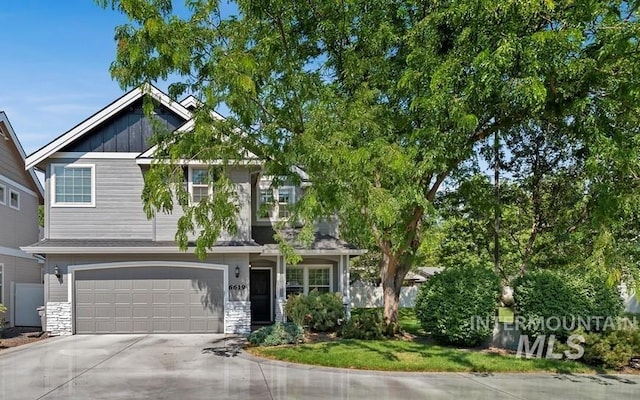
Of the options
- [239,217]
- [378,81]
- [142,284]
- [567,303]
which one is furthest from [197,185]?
[567,303]

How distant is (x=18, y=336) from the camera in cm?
1645

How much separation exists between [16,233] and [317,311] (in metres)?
12.7

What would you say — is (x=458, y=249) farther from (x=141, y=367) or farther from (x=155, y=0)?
(x=155, y=0)

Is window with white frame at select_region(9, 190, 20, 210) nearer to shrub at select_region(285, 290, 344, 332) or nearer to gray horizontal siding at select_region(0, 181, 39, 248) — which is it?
gray horizontal siding at select_region(0, 181, 39, 248)

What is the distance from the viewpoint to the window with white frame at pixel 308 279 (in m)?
19.2

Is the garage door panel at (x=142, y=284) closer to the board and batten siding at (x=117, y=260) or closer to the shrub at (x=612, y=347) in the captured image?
the board and batten siding at (x=117, y=260)

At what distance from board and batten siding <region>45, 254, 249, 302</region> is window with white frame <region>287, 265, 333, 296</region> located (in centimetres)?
236

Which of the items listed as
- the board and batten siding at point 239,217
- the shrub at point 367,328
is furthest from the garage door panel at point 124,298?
the shrub at point 367,328

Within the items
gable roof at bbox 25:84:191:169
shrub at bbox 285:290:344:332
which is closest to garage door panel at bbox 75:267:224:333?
shrub at bbox 285:290:344:332

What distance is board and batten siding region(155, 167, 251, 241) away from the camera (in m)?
17.3

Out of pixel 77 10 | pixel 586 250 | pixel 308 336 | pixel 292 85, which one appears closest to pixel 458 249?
pixel 586 250

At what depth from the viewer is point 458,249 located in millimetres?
26672

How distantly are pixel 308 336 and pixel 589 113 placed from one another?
9.91m

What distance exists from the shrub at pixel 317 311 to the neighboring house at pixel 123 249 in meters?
1.55
